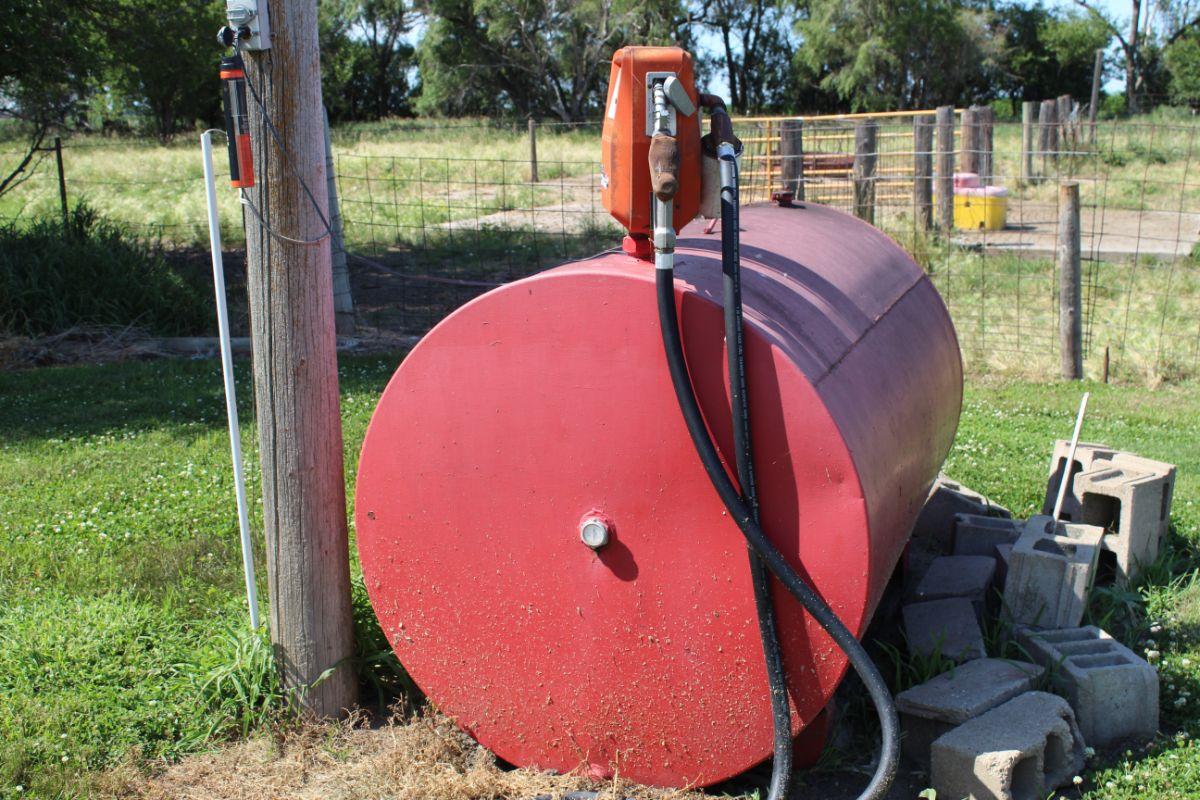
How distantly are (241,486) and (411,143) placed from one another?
98.2 ft

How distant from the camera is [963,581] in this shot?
456 cm

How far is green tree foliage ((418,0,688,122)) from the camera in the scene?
164ft

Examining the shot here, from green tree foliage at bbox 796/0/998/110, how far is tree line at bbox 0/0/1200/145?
6cm

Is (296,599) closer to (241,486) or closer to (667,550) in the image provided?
(241,486)

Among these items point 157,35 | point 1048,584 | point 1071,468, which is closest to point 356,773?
point 1048,584

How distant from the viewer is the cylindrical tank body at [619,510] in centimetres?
314

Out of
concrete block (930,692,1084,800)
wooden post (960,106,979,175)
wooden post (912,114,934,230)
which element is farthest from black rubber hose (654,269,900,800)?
wooden post (960,106,979,175)

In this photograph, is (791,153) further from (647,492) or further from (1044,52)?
(1044,52)

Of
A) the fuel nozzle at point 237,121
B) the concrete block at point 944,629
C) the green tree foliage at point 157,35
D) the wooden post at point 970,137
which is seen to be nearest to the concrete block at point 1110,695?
the concrete block at point 944,629

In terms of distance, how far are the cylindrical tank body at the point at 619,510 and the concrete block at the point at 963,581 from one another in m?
0.86

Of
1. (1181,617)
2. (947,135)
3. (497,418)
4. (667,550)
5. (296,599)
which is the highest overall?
(947,135)

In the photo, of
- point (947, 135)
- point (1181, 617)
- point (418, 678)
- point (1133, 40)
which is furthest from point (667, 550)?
point (1133, 40)

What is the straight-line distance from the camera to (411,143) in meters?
32.7

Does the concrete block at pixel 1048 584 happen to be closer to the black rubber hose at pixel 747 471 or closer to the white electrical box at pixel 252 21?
the black rubber hose at pixel 747 471
